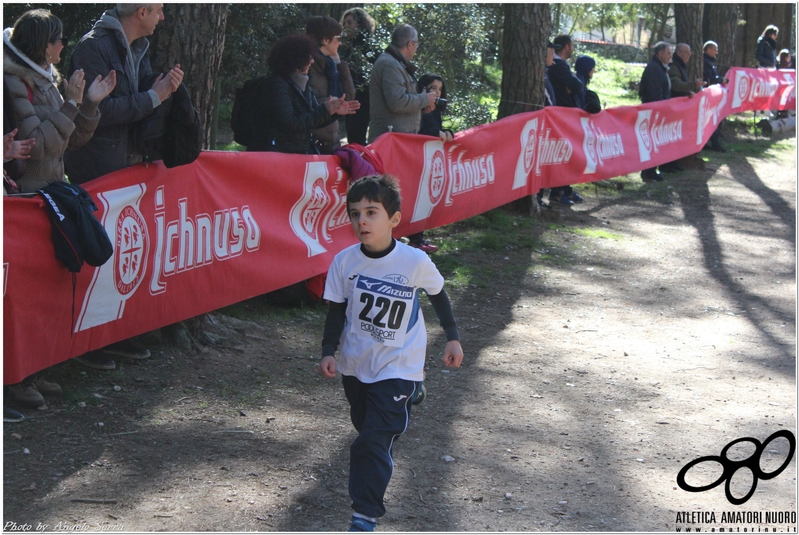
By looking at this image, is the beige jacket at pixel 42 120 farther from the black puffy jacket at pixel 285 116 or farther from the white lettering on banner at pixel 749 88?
the white lettering on banner at pixel 749 88

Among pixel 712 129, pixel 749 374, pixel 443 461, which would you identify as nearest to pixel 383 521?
pixel 443 461

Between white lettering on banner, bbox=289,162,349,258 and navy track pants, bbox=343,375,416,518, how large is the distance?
3.19 m

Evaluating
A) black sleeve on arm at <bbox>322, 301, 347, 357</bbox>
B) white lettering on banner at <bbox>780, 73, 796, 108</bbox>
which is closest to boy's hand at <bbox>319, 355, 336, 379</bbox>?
black sleeve on arm at <bbox>322, 301, 347, 357</bbox>

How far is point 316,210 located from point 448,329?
336 centimetres

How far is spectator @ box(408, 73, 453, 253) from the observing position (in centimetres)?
925

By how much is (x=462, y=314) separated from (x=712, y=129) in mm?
12318

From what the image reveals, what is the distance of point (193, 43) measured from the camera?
5969 millimetres

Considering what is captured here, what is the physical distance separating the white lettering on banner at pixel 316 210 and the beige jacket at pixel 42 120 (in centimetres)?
227

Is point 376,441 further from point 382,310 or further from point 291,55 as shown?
point 291,55

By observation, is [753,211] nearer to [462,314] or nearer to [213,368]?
[462,314]

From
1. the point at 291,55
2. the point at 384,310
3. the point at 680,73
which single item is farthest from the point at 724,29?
the point at 384,310

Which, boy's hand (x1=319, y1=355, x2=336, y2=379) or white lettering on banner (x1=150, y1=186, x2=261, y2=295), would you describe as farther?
white lettering on banner (x1=150, y1=186, x2=261, y2=295)

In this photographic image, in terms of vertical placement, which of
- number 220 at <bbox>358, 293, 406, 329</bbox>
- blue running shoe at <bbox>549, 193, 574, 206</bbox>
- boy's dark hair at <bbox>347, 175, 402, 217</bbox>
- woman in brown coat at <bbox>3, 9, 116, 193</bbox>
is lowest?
blue running shoe at <bbox>549, 193, 574, 206</bbox>

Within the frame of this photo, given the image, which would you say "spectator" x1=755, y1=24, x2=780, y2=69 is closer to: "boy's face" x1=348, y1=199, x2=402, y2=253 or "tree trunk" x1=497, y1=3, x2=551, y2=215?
"tree trunk" x1=497, y1=3, x2=551, y2=215
